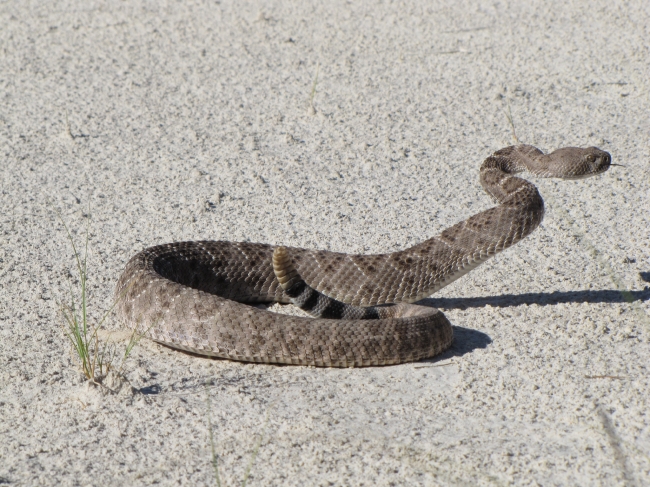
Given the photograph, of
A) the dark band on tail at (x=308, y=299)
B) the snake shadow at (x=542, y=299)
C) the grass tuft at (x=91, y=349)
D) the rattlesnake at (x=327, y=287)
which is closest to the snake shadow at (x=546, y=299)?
the snake shadow at (x=542, y=299)

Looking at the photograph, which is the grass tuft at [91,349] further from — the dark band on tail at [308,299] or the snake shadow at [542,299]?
the snake shadow at [542,299]

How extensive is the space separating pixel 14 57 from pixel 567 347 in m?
7.03

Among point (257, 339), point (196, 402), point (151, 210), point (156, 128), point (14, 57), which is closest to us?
point (196, 402)

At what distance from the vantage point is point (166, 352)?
5129mm

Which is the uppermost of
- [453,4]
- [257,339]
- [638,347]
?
[453,4]

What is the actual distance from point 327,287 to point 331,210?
1.11m

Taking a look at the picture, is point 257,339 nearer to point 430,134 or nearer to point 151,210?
point 151,210

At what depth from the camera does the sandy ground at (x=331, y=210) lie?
404cm

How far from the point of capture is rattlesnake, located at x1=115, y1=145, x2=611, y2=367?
4863 millimetres

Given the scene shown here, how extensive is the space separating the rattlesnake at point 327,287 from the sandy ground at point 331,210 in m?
0.14

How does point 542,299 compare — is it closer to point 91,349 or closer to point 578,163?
point 578,163

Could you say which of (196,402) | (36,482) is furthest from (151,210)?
(36,482)

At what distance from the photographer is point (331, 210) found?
6918 mm

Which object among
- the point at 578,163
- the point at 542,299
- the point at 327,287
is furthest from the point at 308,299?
the point at 578,163
